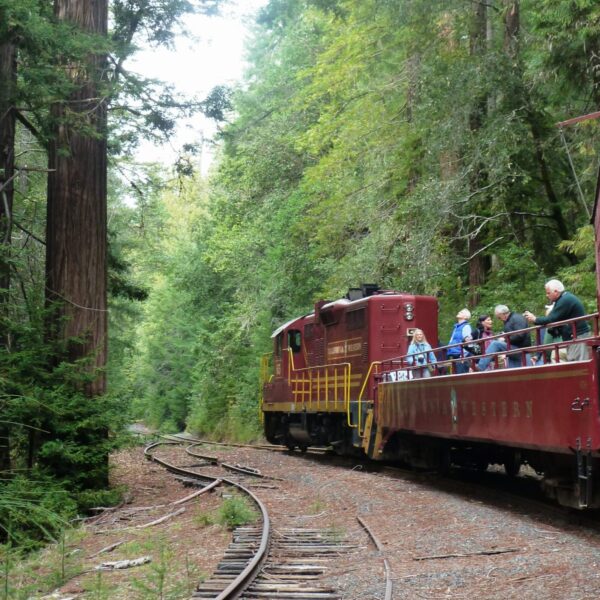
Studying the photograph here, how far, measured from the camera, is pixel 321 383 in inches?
779

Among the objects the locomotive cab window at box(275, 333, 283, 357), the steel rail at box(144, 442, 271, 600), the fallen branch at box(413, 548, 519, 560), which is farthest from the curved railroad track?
the locomotive cab window at box(275, 333, 283, 357)

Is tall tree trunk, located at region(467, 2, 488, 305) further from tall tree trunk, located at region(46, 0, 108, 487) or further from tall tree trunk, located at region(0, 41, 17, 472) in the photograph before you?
tall tree trunk, located at region(0, 41, 17, 472)

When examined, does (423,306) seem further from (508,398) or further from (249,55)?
(249,55)

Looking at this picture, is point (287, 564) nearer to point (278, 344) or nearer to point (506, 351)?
point (506, 351)

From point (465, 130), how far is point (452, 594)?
1468 centimetres

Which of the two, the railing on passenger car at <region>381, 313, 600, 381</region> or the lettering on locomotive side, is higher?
the lettering on locomotive side

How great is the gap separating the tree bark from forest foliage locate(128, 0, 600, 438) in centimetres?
127

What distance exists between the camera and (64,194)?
48.2ft

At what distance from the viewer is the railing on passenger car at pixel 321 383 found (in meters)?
18.4

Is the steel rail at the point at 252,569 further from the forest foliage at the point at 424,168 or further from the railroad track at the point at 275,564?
the forest foliage at the point at 424,168

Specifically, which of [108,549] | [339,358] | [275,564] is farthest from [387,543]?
[339,358]

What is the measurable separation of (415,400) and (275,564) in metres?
6.18

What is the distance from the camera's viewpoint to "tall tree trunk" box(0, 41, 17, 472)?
12.6 metres

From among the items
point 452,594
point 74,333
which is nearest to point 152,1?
point 74,333
